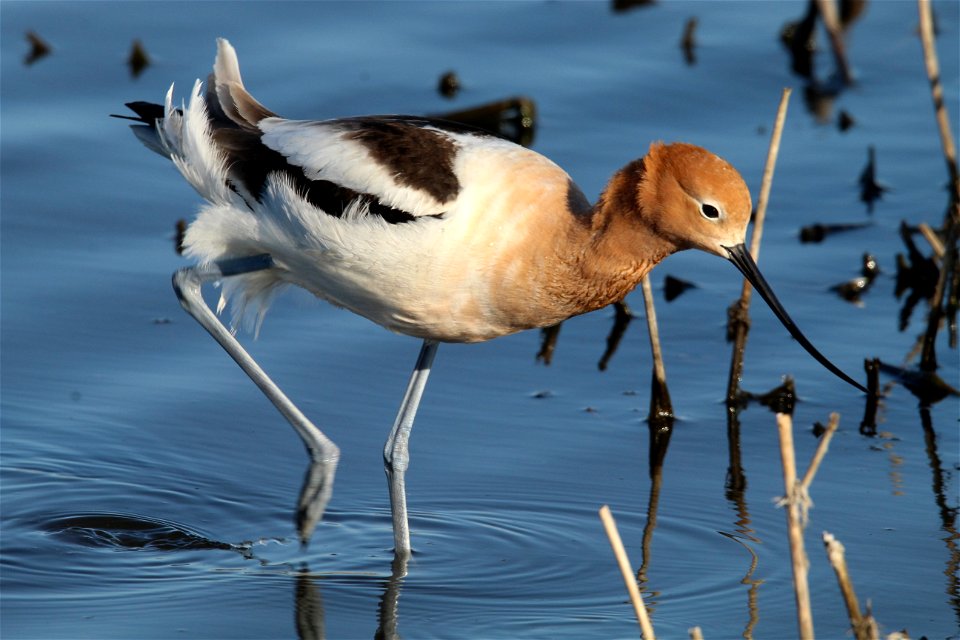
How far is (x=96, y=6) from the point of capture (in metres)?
11.5

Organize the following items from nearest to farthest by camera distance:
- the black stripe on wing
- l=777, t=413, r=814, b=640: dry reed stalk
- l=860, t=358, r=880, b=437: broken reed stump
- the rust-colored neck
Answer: l=777, t=413, r=814, b=640: dry reed stalk → the rust-colored neck → the black stripe on wing → l=860, t=358, r=880, b=437: broken reed stump

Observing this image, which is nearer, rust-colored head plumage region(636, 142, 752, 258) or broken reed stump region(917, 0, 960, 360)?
rust-colored head plumage region(636, 142, 752, 258)

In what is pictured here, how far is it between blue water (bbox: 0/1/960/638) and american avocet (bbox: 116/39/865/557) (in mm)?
475

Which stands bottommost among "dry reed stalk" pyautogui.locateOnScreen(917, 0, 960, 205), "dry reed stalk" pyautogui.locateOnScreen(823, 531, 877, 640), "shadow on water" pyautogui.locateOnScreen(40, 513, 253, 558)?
"shadow on water" pyautogui.locateOnScreen(40, 513, 253, 558)

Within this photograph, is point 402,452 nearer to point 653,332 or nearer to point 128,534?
point 128,534

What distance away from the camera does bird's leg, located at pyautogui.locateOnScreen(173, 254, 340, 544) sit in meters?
6.04

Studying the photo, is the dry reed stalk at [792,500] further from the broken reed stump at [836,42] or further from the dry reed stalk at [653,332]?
the broken reed stump at [836,42]

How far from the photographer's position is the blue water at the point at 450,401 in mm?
5715

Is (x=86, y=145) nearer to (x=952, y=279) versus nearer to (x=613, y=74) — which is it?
(x=613, y=74)

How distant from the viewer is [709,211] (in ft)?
18.4

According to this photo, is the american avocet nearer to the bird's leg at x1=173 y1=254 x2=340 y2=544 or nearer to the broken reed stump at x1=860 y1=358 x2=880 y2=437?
the bird's leg at x1=173 y1=254 x2=340 y2=544

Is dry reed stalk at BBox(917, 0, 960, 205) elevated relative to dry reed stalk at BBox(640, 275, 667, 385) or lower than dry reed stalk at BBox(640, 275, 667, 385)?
elevated

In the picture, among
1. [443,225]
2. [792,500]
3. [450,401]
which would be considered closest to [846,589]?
[792,500]

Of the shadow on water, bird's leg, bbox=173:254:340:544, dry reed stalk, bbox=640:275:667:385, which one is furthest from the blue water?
dry reed stalk, bbox=640:275:667:385
